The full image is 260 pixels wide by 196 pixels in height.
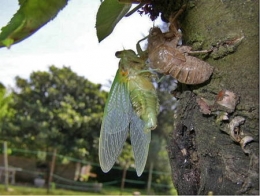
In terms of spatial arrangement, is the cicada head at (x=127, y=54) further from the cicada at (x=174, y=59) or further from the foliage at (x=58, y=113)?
the foliage at (x=58, y=113)

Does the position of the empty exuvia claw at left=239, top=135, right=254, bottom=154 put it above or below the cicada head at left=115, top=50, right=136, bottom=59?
below

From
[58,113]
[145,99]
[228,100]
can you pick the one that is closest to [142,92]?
[145,99]

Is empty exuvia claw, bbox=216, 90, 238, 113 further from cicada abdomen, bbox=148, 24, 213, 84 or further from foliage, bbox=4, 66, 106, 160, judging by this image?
foliage, bbox=4, 66, 106, 160

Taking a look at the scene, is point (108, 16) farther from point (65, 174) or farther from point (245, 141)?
point (65, 174)

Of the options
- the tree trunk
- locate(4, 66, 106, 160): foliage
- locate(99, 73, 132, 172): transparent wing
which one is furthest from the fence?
the tree trunk

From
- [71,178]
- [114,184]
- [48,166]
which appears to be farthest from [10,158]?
[114,184]

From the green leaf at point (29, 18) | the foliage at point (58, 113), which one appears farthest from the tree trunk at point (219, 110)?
the foliage at point (58, 113)
